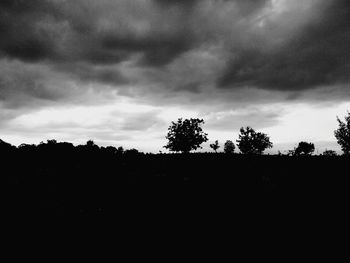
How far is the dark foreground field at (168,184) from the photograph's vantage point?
45.1 ft

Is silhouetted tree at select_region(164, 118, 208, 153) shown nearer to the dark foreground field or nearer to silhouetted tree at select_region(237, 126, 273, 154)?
silhouetted tree at select_region(237, 126, 273, 154)

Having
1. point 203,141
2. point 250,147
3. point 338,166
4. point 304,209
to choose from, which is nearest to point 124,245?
point 304,209

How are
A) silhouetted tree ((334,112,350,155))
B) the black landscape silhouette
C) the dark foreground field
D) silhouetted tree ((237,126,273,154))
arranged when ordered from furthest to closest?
silhouetted tree ((237,126,273,154))
silhouetted tree ((334,112,350,155))
the black landscape silhouette
the dark foreground field

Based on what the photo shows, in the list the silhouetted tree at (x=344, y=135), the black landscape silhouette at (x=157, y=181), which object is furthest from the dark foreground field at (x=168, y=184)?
the silhouetted tree at (x=344, y=135)

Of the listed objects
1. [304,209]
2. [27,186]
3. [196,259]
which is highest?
[27,186]

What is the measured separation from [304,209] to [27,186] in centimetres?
1516

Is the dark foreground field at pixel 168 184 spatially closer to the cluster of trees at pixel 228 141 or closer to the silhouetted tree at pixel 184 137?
the cluster of trees at pixel 228 141

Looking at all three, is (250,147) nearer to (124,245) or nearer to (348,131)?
(348,131)

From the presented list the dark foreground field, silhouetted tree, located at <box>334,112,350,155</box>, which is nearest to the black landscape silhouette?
the dark foreground field

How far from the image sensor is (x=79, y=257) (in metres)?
8.92

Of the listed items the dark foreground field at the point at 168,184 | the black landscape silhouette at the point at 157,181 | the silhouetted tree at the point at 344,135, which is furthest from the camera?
the silhouetted tree at the point at 344,135

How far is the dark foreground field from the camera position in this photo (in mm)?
13742

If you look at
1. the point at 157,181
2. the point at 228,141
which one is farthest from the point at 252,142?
the point at 157,181

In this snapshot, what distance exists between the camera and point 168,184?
1727cm
